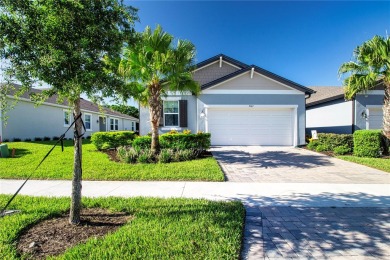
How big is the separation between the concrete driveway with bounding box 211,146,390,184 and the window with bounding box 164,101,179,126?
486cm

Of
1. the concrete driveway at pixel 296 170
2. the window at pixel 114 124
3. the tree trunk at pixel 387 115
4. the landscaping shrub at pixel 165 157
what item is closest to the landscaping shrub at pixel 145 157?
the landscaping shrub at pixel 165 157

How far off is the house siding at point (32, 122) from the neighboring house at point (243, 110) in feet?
27.0

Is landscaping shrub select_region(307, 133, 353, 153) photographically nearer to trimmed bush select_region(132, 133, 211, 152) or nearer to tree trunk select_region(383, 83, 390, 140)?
tree trunk select_region(383, 83, 390, 140)

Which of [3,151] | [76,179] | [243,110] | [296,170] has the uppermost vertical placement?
[243,110]

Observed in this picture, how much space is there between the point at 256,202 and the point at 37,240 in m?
3.95

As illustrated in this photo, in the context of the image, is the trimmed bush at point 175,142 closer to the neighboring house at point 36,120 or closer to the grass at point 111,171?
the grass at point 111,171

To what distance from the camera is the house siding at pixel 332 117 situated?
1419 cm

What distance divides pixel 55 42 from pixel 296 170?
790cm

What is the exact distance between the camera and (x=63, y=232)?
Answer: 3.27 meters

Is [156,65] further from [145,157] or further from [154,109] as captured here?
[145,157]

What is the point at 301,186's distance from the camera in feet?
19.2

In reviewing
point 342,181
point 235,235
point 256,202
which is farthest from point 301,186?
point 235,235

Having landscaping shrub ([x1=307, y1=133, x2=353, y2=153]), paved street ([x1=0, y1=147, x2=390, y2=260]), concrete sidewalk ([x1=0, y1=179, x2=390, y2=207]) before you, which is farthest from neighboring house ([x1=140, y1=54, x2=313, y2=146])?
concrete sidewalk ([x1=0, y1=179, x2=390, y2=207])

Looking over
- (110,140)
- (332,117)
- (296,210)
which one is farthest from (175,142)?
(332,117)
